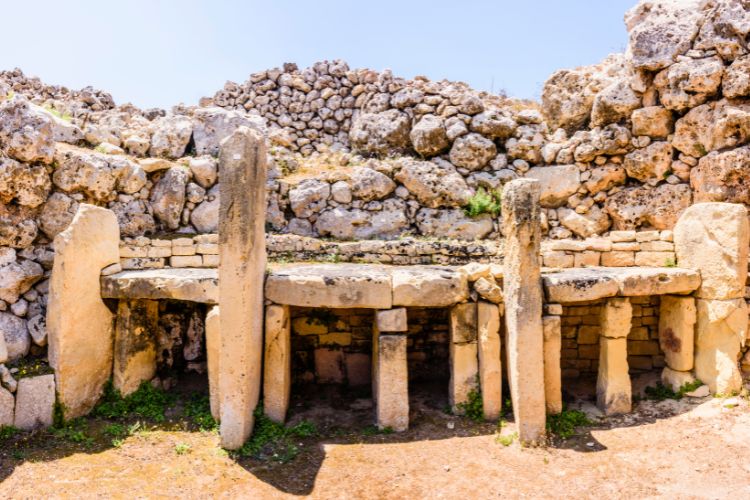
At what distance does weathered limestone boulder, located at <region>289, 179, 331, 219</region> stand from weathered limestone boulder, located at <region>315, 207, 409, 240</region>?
0.73 feet

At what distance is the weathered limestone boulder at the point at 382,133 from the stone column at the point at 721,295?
5868 millimetres

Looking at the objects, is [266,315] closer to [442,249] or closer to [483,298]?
[483,298]

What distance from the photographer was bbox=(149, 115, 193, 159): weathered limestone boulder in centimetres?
885

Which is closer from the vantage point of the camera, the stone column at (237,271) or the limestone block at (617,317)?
the stone column at (237,271)

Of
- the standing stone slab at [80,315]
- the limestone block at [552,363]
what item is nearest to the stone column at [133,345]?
the standing stone slab at [80,315]

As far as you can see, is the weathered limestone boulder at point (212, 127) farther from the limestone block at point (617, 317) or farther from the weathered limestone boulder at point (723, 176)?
the weathered limestone boulder at point (723, 176)

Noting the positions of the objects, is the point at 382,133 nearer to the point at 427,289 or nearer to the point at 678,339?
the point at 427,289

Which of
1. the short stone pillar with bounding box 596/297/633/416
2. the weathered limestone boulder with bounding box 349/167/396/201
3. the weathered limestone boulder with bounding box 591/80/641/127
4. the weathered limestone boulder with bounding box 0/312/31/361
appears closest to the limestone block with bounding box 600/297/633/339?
the short stone pillar with bounding box 596/297/633/416

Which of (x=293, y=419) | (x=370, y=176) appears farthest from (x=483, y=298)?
(x=370, y=176)

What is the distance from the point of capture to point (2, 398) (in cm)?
545

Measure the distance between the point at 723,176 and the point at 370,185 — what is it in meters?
6.08

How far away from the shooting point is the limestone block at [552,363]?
18.9 ft

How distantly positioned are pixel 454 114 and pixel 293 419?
283 inches

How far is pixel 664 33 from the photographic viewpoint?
8242 millimetres
